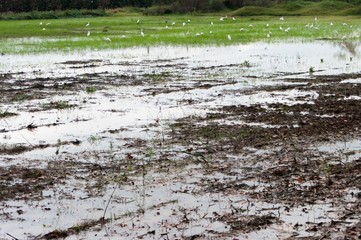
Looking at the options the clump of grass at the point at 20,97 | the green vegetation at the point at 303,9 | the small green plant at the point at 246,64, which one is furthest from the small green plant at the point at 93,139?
the green vegetation at the point at 303,9

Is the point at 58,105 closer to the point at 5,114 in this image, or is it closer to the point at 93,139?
the point at 5,114

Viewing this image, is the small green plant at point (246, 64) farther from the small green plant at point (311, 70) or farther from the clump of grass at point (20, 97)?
the clump of grass at point (20, 97)

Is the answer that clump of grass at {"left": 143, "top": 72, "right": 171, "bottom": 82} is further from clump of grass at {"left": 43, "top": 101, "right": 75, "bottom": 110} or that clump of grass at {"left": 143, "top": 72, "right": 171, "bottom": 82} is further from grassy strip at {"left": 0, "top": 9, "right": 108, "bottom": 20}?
grassy strip at {"left": 0, "top": 9, "right": 108, "bottom": 20}

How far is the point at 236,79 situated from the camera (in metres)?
19.1

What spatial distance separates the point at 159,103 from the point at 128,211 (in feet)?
25.9

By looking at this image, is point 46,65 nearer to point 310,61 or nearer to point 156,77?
point 156,77

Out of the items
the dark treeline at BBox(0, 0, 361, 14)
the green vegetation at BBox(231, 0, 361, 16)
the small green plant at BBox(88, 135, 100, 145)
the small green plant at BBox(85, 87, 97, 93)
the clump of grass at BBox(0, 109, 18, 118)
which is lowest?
the green vegetation at BBox(231, 0, 361, 16)

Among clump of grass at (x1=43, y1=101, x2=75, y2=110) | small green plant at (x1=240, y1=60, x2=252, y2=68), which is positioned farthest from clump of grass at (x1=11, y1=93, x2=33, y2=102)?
small green plant at (x1=240, y1=60, x2=252, y2=68)

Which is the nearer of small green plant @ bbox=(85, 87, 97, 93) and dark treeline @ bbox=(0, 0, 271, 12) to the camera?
small green plant @ bbox=(85, 87, 97, 93)

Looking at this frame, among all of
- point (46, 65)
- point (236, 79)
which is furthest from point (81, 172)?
point (46, 65)

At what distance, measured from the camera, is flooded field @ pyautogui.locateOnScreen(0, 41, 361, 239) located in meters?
6.66

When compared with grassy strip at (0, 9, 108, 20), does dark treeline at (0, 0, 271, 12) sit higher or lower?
higher

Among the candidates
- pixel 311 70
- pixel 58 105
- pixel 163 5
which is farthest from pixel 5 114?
pixel 163 5

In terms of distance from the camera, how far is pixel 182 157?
31.0ft
